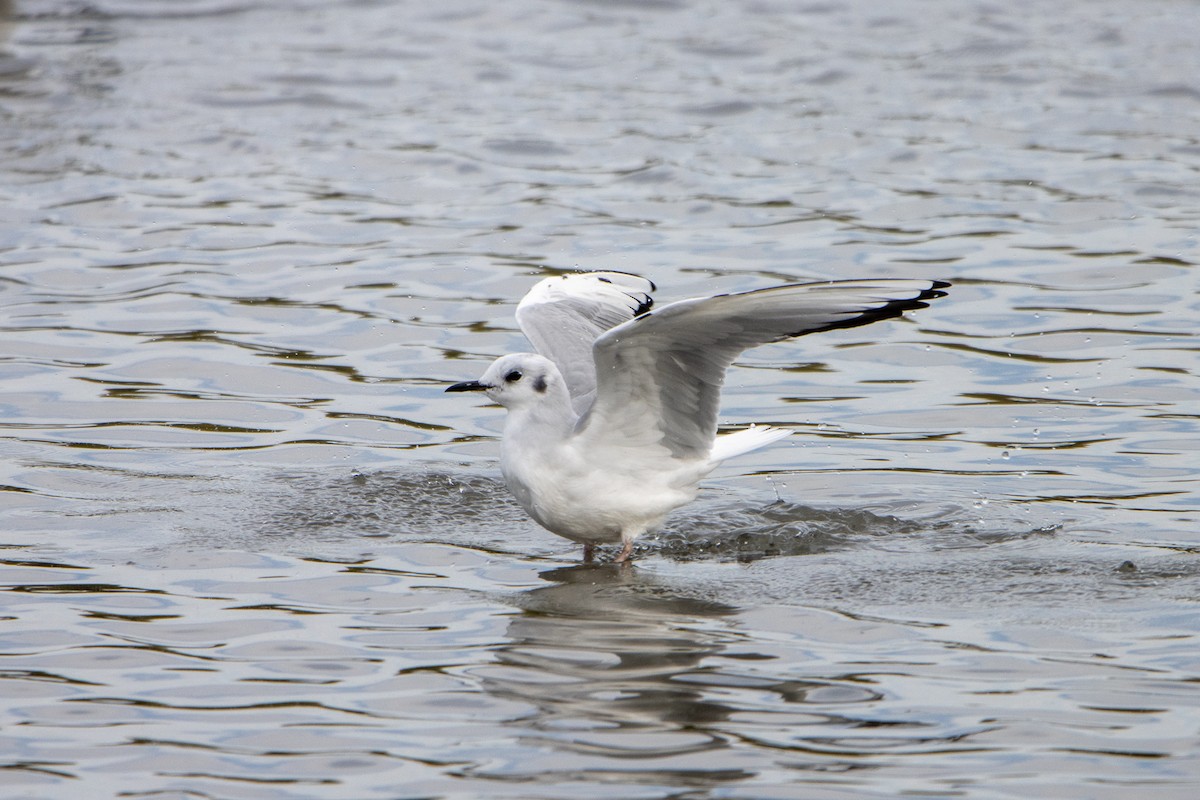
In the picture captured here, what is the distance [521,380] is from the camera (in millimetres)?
6551

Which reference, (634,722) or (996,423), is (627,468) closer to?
(634,722)

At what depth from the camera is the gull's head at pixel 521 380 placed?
654 cm

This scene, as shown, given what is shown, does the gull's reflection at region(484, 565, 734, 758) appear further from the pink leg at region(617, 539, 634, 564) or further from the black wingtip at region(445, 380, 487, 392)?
the black wingtip at region(445, 380, 487, 392)

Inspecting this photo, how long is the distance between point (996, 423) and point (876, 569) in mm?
2042

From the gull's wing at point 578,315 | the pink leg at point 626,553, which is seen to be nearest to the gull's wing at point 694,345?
the pink leg at point 626,553

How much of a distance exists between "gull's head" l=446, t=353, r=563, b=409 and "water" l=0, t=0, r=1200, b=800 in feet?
2.06

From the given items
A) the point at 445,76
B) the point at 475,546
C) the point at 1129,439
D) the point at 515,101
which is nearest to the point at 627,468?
the point at 475,546

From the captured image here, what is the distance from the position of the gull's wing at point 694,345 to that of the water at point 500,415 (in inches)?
21.4

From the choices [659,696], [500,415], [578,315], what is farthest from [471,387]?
[500,415]

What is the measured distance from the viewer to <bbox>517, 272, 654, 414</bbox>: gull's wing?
7.17m

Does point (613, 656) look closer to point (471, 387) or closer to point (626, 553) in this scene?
point (626, 553)

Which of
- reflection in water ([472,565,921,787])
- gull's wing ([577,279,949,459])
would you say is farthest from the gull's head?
reflection in water ([472,565,921,787])

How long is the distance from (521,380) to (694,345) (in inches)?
30.1

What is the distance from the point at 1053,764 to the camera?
465 centimetres
